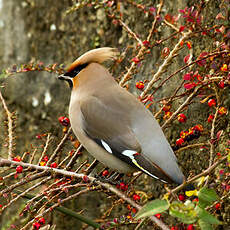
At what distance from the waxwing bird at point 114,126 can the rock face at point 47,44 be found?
53 centimetres

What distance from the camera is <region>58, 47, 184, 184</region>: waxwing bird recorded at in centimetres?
161

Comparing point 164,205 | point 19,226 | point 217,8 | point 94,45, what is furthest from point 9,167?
point 94,45

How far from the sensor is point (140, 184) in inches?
96.8

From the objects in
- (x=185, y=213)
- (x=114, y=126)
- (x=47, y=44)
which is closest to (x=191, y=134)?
(x=114, y=126)

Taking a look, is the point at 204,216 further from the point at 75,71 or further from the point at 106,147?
the point at 75,71

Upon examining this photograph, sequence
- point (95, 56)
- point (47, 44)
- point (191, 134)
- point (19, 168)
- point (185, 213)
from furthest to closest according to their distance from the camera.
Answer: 1. point (47, 44)
2. point (95, 56)
3. point (191, 134)
4. point (19, 168)
5. point (185, 213)

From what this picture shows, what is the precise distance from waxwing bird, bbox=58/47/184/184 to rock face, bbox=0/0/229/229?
1.74 ft

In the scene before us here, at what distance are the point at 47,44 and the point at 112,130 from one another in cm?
165

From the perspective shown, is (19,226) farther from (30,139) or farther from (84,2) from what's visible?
(30,139)

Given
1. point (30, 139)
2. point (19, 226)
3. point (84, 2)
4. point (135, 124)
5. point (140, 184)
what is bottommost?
point (30, 139)

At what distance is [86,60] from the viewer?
1979mm

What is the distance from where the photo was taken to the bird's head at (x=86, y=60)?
1968mm

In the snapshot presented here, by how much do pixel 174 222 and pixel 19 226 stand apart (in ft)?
2.93

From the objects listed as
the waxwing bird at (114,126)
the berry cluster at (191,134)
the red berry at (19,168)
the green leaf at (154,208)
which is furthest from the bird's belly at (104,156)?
the green leaf at (154,208)
